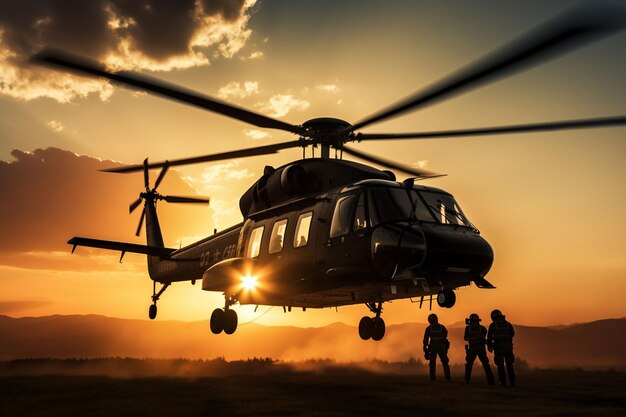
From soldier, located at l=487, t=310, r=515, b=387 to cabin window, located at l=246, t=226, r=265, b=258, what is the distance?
6738 mm

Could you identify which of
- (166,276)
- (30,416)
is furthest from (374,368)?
(30,416)

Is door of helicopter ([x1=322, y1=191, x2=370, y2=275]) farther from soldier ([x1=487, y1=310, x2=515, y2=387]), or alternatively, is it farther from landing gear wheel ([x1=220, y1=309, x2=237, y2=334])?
soldier ([x1=487, y1=310, x2=515, y2=387])

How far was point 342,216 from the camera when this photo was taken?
1177 cm

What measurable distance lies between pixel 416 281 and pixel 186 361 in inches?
576

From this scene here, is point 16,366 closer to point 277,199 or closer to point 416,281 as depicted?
point 277,199

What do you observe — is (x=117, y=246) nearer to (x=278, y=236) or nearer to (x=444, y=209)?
(x=278, y=236)

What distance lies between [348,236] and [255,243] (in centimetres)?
364

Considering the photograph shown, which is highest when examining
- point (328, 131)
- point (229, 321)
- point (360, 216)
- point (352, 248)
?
point (328, 131)

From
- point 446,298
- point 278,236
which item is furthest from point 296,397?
point 446,298

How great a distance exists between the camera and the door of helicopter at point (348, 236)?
36.6ft

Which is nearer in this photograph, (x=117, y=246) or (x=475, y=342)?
(x=475, y=342)

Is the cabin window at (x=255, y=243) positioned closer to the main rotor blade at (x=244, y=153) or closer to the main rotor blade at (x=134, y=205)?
the main rotor blade at (x=244, y=153)

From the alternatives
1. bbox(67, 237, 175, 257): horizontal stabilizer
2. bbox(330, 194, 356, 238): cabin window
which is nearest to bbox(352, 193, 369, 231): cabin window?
bbox(330, 194, 356, 238): cabin window

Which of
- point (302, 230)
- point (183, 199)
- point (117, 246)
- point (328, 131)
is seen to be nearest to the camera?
point (302, 230)
